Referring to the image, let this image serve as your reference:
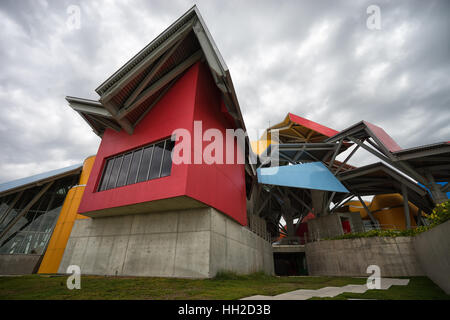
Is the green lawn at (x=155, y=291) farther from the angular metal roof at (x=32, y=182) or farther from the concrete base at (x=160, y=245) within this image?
the angular metal roof at (x=32, y=182)

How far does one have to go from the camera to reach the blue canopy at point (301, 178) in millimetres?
19156

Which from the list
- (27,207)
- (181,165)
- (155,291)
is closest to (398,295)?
(155,291)

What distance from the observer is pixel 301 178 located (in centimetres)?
2002

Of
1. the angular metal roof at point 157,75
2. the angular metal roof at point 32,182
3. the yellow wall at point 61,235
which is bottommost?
the yellow wall at point 61,235

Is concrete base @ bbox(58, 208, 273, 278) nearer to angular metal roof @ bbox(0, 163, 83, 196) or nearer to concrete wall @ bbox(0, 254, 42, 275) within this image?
concrete wall @ bbox(0, 254, 42, 275)

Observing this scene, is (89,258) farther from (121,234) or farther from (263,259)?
(263,259)

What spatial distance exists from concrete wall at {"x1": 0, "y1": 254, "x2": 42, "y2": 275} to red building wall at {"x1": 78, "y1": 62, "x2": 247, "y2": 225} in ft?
45.2

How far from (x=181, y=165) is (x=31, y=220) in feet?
81.1

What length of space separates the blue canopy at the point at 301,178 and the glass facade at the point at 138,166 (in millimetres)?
10670

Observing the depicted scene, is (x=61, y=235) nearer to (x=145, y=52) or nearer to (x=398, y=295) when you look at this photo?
(x=145, y=52)

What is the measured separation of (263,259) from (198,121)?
45.4 ft

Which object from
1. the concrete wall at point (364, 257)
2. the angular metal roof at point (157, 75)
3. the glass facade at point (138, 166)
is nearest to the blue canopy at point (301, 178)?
the concrete wall at point (364, 257)

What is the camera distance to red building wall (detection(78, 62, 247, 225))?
10.1 m
